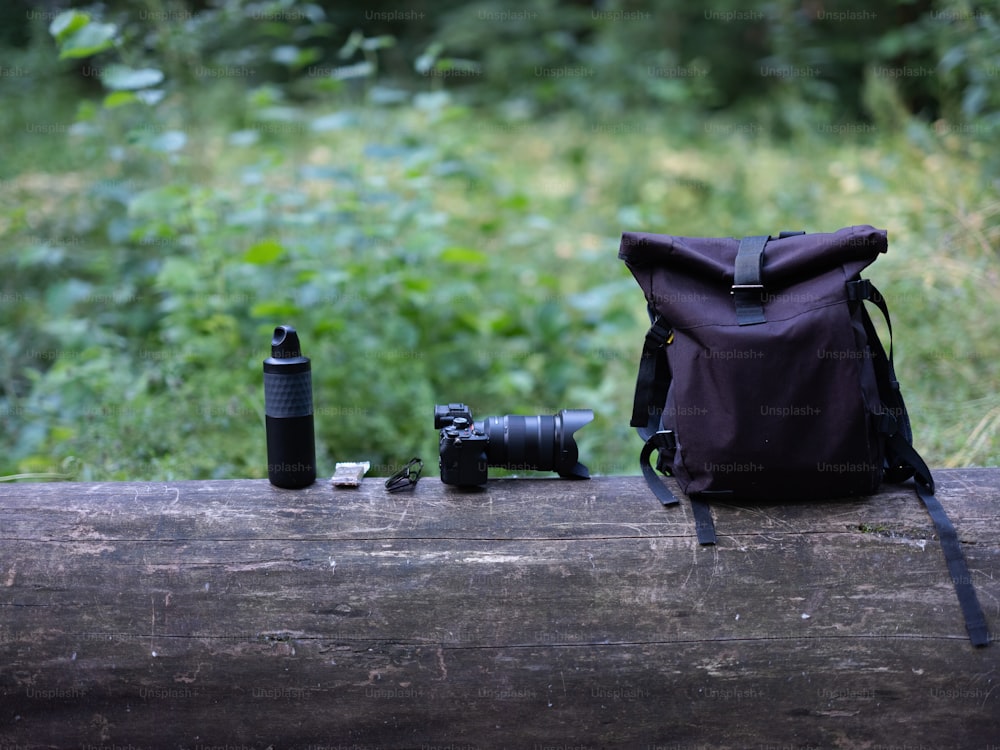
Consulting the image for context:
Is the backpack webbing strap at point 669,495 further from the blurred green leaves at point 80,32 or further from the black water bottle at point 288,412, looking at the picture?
the blurred green leaves at point 80,32

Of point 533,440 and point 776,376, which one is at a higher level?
point 776,376

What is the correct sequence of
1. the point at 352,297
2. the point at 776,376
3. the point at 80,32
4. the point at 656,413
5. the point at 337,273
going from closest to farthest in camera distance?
the point at 776,376
the point at 656,413
the point at 80,32
the point at 337,273
the point at 352,297

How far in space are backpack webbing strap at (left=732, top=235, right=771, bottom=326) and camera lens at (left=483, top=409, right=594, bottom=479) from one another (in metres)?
0.55

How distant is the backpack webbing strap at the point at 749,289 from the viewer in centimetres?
245

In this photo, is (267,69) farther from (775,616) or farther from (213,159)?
(775,616)

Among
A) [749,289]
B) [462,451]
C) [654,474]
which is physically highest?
[749,289]

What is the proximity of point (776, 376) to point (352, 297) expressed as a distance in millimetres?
3281

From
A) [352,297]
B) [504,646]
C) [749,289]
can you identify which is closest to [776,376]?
[749,289]

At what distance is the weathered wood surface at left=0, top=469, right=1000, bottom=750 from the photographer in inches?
95.3

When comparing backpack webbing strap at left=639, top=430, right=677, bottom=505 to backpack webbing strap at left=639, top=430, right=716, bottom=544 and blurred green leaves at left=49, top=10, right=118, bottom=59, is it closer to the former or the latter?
backpack webbing strap at left=639, top=430, right=716, bottom=544

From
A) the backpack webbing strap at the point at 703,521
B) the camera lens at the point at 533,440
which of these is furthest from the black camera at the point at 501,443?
the backpack webbing strap at the point at 703,521

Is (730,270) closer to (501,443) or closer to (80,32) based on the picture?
(501,443)

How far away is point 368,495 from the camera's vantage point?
2.65m

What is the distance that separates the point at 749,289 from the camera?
2.47 metres
